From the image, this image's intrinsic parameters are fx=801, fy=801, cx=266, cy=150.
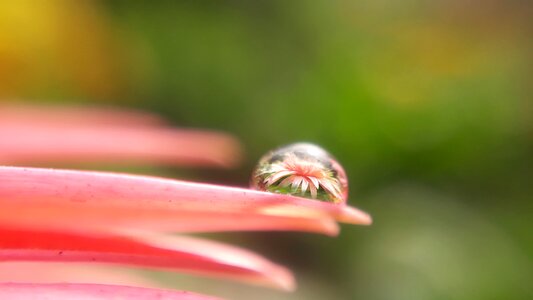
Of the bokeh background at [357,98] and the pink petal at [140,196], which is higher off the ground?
the bokeh background at [357,98]

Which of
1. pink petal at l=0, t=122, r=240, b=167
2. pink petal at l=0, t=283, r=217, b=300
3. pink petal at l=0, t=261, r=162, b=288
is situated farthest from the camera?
pink petal at l=0, t=122, r=240, b=167

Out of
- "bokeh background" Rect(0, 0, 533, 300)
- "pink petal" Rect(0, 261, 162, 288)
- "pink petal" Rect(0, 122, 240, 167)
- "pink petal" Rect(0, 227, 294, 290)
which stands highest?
"bokeh background" Rect(0, 0, 533, 300)

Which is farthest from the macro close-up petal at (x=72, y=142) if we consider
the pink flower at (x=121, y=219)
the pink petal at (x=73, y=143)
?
the pink flower at (x=121, y=219)

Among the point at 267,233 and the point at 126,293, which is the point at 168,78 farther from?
the point at 126,293

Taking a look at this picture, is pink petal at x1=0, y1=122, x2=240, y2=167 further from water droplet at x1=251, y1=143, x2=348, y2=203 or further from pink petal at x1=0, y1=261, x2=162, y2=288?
water droplet at x1=251, y1=143, x2=348, y2=203

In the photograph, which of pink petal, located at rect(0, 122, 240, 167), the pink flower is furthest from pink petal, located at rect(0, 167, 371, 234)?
pink petal, located at rect(0, 122, 240, 167)

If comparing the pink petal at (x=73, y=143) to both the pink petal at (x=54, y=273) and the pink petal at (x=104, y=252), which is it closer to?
the pink petal at (x=54, y=273)

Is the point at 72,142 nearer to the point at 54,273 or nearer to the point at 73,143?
the point at 73,143
